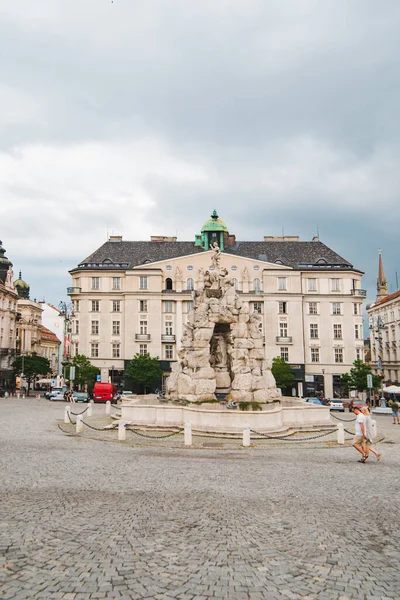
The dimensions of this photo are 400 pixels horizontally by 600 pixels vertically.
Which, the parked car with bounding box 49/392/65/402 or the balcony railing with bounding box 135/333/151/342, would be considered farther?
the balcony railing with bounding box 135/333/151/342

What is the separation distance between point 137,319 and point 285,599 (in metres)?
53.5

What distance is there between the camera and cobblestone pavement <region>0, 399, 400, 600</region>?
536 centimetres

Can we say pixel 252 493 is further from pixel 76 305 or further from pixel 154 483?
pixel 76 305

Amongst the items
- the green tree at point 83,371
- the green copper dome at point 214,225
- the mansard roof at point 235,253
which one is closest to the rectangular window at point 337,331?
the mansard roof at point 235,253

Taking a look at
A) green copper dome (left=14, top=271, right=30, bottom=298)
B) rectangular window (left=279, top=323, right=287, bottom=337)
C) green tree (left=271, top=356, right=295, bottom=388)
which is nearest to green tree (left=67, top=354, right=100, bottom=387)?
green tree (left=271, top=356, right=295, bottom=388)

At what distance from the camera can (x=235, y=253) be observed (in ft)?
208

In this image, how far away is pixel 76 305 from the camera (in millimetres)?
59531

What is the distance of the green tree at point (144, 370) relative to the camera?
52000 mm

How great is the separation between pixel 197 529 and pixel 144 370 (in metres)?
45.6

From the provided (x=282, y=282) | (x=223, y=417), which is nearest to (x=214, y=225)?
(x=282, y=282)

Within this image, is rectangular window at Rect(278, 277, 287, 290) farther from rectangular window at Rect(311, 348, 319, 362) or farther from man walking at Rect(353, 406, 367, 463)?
man walking at Rect(353, 406, 367, 463)

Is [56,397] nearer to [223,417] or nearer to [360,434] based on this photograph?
[223,417]

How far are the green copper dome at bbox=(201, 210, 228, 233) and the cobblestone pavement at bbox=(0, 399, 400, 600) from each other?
5144cm

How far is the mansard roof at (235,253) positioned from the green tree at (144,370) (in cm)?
1309
